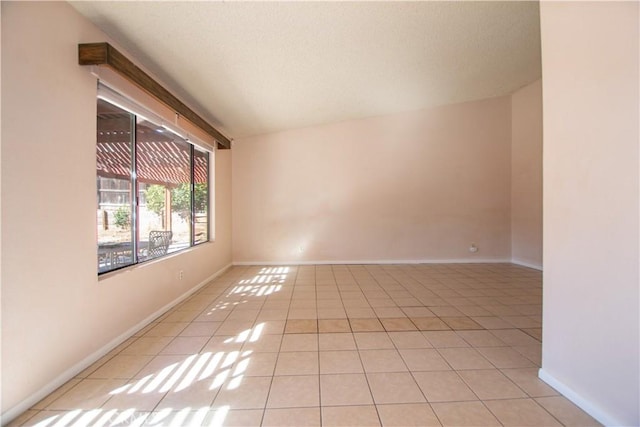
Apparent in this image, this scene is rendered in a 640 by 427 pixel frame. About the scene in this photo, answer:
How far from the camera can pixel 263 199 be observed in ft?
18.1

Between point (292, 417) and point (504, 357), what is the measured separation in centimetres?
172

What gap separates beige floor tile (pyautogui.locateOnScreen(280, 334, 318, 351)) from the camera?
2230 mm

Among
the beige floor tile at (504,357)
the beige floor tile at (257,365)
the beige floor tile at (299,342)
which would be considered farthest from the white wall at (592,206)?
the beige floor tile at (257,365)

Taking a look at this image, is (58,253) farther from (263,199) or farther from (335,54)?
(263,199)

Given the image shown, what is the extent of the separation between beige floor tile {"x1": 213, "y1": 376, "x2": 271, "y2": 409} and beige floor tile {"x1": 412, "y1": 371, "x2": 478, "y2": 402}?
3.37 ft

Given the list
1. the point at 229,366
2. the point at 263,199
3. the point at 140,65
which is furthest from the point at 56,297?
the point at 263,199

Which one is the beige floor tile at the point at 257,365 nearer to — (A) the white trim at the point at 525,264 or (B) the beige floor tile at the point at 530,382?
(B) the beige floor tile at the point at 530,382

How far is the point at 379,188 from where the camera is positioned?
5.53 metres

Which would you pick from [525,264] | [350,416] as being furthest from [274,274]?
[525,264]

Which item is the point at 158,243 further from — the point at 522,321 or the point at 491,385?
the point at 522,321

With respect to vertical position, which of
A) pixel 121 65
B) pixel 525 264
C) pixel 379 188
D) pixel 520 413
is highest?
pixel 121 65

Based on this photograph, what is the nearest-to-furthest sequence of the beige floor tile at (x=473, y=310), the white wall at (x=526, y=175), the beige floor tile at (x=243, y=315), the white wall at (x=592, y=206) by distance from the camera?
the white wall at (x=592, y=206), the beige floor tile at (x=243, y=315), the beige floor tile at (x=473, y=310), the white wall at (x=526, y=175)

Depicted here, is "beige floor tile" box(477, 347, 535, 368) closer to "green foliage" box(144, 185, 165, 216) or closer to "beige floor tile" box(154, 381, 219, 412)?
"beige floor tile" box(154, 381, 219, 412)

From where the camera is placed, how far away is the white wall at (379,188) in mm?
5504
